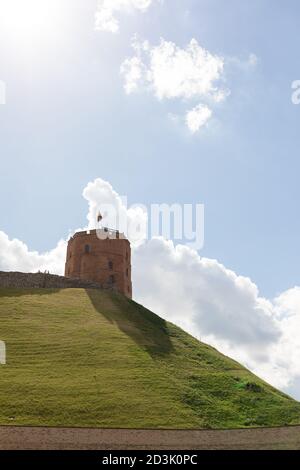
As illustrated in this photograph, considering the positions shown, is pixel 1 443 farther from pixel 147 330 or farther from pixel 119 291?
pixel 119 291

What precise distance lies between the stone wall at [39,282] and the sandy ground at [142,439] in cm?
3236

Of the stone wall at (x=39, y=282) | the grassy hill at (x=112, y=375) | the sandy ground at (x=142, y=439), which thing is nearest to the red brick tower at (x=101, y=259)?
the stone wall at (x=39, y=282)

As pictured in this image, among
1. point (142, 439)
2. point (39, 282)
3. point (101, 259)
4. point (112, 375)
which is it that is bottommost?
point (142, 439)

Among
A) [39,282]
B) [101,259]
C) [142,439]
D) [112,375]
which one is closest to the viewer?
[142,439]

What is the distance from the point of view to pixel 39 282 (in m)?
62.4

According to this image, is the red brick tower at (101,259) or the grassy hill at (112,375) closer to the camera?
the grassy hill at (112,375)

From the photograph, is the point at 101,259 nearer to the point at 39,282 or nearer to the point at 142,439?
the point at 39,282

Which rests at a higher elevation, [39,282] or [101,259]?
[101,259]

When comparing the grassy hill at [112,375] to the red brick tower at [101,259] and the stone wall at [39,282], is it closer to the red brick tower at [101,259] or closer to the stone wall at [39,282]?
the stone wall at [39,282]

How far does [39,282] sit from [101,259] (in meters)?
9.24

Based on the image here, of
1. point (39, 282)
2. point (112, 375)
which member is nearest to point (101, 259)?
point (39, 282)

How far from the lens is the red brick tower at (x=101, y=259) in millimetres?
67875

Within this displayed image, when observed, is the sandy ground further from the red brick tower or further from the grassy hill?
the red brick tower
